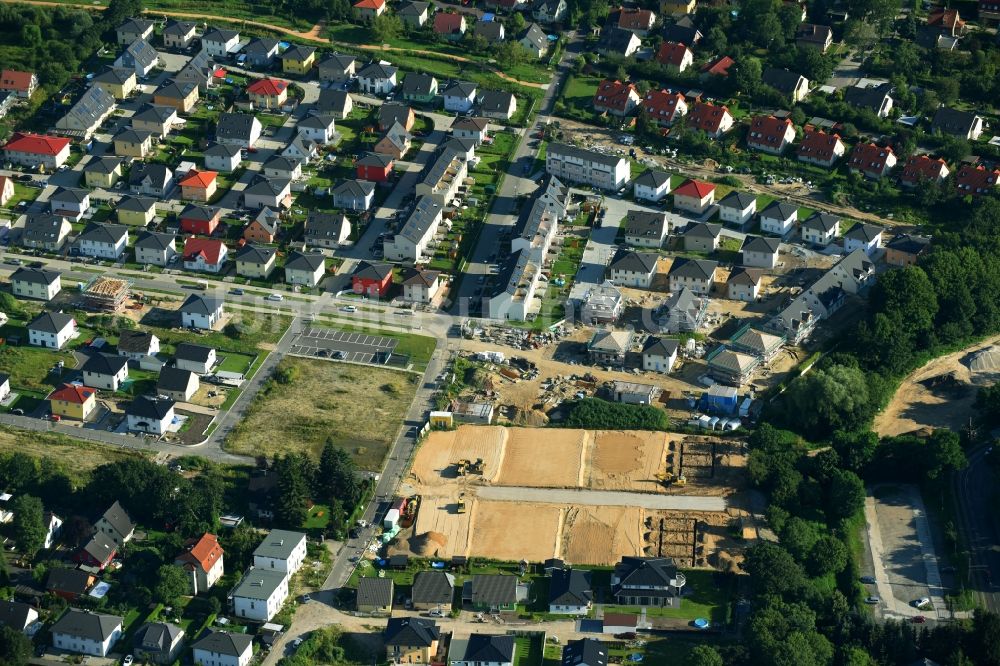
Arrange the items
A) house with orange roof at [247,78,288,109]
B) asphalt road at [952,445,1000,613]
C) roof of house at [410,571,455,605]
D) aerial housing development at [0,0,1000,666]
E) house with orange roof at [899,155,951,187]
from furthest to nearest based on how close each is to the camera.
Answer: house with orange roof at [247,78,288,109] → house with orange roof at [899,155,951,187] → asphalt road at [952,445,1000,613] → aerial housing development at [0,0,1000,666] → roof of house at [410,571,455,605]

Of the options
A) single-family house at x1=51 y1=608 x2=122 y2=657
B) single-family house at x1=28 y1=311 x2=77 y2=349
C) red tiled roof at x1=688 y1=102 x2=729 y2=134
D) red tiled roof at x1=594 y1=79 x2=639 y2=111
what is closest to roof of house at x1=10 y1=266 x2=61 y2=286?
single-family house at x1=28 y1=311 x2=77 y2=349

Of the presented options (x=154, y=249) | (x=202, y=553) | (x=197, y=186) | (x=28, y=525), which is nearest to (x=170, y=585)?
(x=202, y=553)

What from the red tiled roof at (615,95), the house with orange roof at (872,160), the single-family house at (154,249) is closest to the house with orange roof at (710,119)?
the red tiled roof at (615,95)

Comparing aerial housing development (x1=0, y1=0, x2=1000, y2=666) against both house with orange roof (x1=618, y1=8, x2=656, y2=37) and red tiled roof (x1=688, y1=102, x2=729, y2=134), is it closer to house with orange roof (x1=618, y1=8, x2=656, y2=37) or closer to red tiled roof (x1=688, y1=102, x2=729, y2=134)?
house with orange roof (x1=618, y1=8, x2=656, y2=37)

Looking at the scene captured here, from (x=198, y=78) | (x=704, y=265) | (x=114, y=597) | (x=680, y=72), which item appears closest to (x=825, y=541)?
(x=704, y=265)

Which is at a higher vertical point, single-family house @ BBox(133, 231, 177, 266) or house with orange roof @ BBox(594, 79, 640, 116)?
house with orange roof @ BBox(594, 79, 640, 116)

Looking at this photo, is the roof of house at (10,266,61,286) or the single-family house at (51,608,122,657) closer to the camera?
the single-family house at (51,608,122,657)

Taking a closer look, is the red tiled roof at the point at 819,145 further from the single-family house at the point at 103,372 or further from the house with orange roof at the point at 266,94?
the single-family house at the point at 103,372
